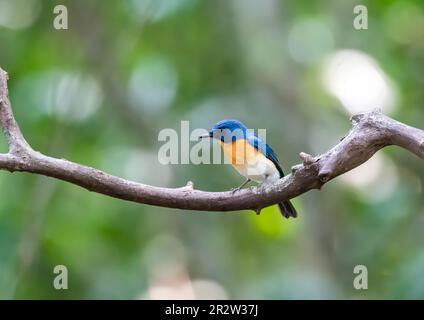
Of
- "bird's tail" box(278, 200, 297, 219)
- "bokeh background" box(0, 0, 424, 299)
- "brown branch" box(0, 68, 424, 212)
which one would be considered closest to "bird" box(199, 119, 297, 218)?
"bird's tail" box(278, 200, 297, 219)

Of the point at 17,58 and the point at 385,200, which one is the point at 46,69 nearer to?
the point at 17,58

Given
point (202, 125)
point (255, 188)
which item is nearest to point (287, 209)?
point (255, 188)

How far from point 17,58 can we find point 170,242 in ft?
8.41

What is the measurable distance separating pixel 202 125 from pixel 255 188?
3.77 m

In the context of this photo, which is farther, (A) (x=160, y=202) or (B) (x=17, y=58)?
(B) (x=17, y=58)

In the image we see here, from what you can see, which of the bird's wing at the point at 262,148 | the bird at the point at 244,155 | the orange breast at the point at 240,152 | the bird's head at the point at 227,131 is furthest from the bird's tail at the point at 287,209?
the bird's head at the point at 227,131

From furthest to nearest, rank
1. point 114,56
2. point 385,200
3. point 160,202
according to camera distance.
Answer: point 114,56, point 385,200, point 160,202

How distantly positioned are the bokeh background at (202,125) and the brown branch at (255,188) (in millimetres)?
3470

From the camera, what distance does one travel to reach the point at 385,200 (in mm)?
7520

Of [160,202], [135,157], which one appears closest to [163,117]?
[135,157]

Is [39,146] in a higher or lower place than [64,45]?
lower

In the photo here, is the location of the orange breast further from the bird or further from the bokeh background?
the bokeh background

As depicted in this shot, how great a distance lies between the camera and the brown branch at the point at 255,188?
137 inches

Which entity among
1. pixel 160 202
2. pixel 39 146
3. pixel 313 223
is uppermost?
pixel 39 146
